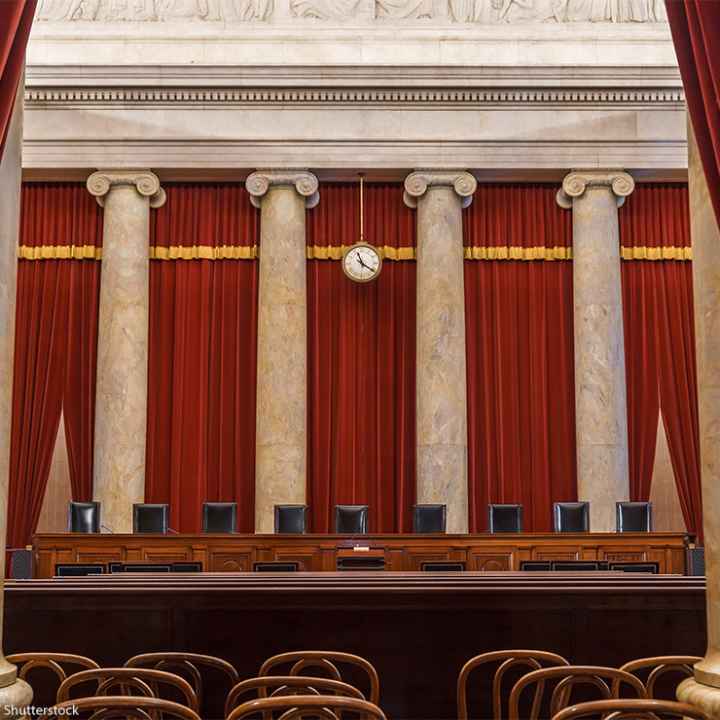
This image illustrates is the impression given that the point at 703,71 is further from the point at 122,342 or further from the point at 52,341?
the point at 52,341

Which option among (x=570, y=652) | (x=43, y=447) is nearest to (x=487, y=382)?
(x=43, y=447)

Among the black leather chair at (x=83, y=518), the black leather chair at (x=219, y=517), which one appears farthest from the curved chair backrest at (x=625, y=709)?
the black leather chair at (x=83, y=518)

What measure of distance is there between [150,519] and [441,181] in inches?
220

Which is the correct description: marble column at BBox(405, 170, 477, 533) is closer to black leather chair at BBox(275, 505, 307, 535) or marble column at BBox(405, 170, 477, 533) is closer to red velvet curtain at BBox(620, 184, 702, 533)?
black leather chair at BBox(275, 505, 307, 535)

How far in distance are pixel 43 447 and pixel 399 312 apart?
16.0 feet

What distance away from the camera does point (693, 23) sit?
4289 mm

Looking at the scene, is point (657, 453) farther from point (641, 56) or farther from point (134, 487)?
point (134, 487)

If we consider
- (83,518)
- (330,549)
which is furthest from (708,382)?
(83,518)

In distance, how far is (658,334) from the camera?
1480cm

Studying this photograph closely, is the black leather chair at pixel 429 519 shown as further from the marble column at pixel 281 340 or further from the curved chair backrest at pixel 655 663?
the curved chair backrest at pixel 655 663

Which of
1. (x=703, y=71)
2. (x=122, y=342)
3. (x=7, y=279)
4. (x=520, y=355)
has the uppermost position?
(x=122, y=342)

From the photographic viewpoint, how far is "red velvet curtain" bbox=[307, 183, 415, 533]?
47.7 feet

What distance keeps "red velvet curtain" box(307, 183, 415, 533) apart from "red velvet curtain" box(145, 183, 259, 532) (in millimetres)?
847

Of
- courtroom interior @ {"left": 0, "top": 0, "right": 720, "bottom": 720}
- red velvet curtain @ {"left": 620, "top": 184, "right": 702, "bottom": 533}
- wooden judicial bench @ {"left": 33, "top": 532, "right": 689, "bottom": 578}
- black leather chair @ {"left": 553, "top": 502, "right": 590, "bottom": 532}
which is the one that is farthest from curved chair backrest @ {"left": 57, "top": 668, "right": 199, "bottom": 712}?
red velvet curtain @ {"left": 620, "top": 184, "right": 702, "bottom": 533}
